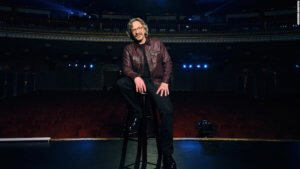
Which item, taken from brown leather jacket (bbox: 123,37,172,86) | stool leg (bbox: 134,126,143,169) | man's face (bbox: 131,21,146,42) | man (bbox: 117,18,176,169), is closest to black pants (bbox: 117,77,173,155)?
man (bbox: 117,18,176,169)

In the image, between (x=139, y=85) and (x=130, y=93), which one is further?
(x=130, y=93)

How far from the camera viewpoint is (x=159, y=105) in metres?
2.34

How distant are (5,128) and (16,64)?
45.7 feet

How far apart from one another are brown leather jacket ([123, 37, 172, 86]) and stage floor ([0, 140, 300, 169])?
100 centimetres

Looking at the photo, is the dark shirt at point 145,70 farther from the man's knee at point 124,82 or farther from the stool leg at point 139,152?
the stool leg at point 139,152

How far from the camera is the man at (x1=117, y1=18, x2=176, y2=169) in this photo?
2.34 metres

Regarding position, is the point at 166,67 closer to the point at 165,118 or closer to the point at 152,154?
the point at 165,118

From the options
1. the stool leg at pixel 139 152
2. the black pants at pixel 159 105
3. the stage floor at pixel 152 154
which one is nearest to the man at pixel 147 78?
the black pants at pixel 159 105

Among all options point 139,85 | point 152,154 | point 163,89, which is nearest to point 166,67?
point 163,89

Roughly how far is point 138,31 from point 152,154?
1.61 metres

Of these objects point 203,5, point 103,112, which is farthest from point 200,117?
point 203,5

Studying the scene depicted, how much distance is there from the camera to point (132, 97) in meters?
2.44

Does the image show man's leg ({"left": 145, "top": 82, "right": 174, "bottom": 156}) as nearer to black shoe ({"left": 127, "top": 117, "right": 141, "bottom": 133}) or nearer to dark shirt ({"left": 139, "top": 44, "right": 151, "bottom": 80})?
dark shirt ({"left": 139, "top": 44, "right": 151, "bottom": 80})

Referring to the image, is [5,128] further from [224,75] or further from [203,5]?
[224,75]
